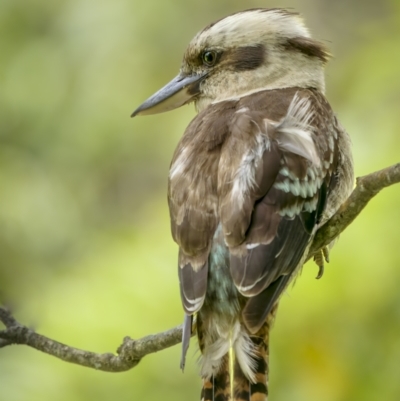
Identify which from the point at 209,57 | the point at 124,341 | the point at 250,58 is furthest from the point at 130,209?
the point at 124,341

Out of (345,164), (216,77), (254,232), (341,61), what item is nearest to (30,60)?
(341,61)

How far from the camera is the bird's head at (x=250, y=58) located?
4055mm

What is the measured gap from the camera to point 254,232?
305 cm

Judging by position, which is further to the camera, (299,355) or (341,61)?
(341,61)

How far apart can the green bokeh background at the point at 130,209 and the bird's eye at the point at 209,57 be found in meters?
0.68

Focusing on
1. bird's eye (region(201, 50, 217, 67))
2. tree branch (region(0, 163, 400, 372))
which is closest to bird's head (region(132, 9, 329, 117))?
bird's eye (region(201, 50, 217, 67))

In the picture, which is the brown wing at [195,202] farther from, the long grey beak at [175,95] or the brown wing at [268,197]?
the long grey beak at [175,95]

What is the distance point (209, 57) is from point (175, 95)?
0.73ft

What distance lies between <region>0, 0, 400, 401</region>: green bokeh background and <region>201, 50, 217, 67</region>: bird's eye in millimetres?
684

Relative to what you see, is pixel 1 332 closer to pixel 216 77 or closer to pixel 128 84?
pixel 216 77

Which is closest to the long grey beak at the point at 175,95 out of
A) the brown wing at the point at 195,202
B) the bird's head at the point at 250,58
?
the bird's head at the point at 250,58

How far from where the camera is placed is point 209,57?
4.15 meters

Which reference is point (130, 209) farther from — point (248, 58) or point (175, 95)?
point (248, 58)

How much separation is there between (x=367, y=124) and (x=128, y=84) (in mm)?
2234
